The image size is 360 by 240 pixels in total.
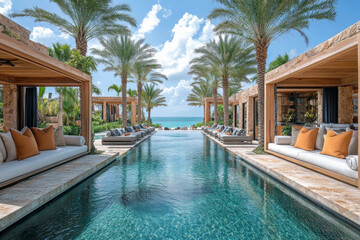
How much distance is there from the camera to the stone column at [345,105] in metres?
9.02

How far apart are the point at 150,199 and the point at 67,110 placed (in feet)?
51.3

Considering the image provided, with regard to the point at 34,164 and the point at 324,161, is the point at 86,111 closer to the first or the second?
the point at 34,164

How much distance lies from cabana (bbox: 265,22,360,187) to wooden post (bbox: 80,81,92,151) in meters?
6.68

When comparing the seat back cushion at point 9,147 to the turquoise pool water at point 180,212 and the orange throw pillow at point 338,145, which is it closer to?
the turquoise pool water at point 180,212

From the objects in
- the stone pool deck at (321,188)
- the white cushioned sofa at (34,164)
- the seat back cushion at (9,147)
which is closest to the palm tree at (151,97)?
the white cushioned sofa at (34,164)

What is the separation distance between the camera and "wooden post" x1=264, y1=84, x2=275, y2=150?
8008 mm

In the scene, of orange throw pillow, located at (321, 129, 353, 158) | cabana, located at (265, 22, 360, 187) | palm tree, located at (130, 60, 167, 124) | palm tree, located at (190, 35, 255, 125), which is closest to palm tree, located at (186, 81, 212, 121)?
palm tree, located at (130, 60, 167, 124)

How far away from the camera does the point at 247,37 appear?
927 cm

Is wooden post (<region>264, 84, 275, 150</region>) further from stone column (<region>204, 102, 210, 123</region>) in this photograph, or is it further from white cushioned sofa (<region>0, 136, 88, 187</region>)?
stone column (<region>204, 102, 210, 123</region>)

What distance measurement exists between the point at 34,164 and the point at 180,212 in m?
3.47

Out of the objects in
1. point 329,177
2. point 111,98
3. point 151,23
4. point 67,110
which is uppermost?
point 151,23

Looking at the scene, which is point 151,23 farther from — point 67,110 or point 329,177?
point 329,177

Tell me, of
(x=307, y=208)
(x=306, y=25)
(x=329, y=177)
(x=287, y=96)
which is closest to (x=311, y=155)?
(x=329, y=177)

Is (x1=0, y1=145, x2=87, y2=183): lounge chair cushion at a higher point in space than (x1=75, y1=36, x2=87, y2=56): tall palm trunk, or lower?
lower
